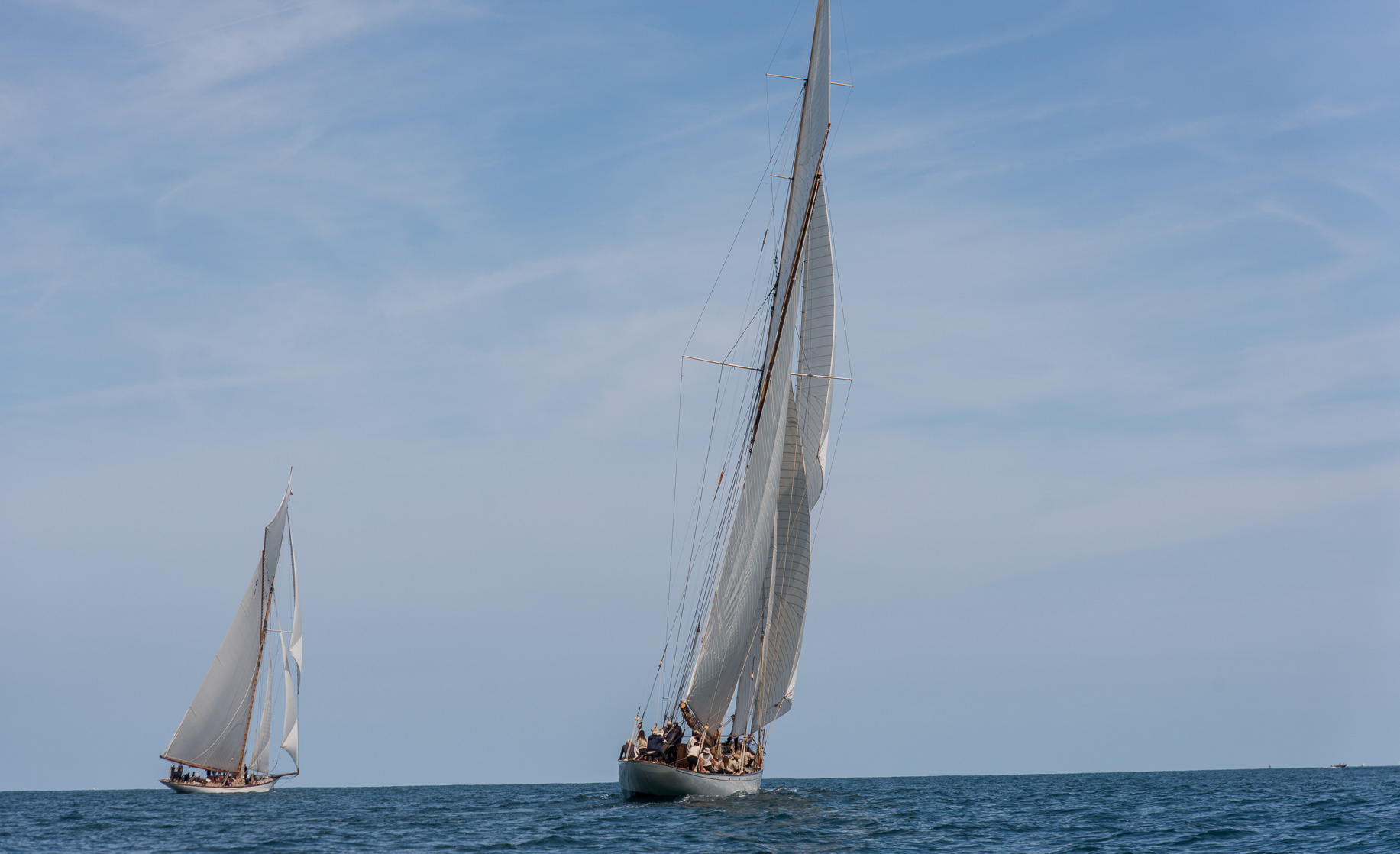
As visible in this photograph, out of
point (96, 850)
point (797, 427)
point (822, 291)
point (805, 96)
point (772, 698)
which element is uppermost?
point (805, 96)

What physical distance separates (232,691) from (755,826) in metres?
42.7

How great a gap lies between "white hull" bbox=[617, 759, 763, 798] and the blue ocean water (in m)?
0.46

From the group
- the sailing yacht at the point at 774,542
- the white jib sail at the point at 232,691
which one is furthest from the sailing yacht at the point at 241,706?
the sailing yacht at the point at 774,542

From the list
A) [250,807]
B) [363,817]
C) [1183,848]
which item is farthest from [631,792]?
[250,807]

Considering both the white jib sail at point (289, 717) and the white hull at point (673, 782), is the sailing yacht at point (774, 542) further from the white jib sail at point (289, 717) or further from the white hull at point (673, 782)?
the white jib sail at point (289, 717)

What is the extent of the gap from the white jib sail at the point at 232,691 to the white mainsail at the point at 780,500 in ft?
114

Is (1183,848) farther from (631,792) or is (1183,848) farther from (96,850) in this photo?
(96,850)

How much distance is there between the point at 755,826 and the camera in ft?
107

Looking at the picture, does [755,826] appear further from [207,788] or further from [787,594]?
[207,788]

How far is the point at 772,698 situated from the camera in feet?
139

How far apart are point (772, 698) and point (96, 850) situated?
21.3 metres

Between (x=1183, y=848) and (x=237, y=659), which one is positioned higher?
(x=237, y=659)

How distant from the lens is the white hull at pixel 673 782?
37.2 metres

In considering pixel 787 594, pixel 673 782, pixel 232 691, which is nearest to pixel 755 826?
pixel 673 782
